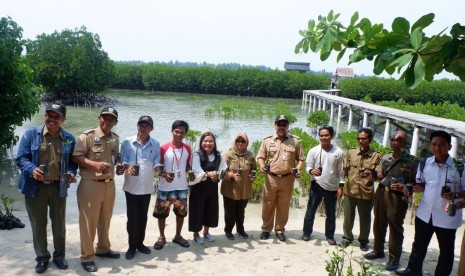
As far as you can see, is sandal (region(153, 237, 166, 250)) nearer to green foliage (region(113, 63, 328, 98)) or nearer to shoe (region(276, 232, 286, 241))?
shoe (region(276, 232, 286, 241))

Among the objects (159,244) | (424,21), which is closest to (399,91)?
(159,244)

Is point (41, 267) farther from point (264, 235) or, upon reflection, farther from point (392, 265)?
point (392, 265)

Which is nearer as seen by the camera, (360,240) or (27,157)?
(27,157)

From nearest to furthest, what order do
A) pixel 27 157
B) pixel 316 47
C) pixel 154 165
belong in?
pixel 316 47
pixel 27 157
pixel 154 165

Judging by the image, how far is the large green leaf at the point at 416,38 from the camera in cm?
204

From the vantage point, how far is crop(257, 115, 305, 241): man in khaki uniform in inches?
185

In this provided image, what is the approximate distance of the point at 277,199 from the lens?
15.8 feet

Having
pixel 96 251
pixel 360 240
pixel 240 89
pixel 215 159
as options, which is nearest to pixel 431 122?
pixel 360 240

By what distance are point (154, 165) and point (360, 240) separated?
2.70m

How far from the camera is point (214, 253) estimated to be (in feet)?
14.5

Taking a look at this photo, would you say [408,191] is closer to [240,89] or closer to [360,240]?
[360,240]

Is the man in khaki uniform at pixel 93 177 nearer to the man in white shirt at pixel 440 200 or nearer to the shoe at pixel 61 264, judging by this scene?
the shoe at pixel 61 264

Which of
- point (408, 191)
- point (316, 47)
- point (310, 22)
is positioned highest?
point (310, 22)

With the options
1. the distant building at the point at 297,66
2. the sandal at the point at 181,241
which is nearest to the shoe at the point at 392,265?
the sandal at the point at 181,241
